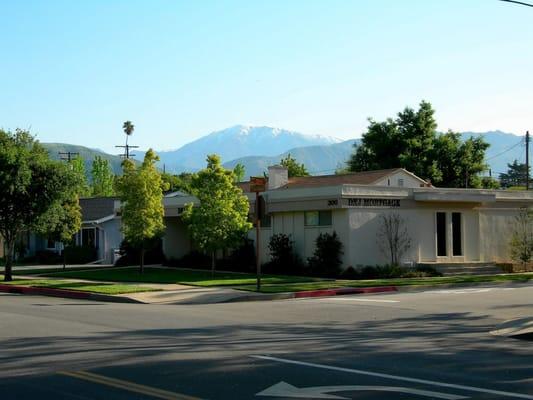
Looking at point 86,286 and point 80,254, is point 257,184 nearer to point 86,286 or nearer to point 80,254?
point 86,286

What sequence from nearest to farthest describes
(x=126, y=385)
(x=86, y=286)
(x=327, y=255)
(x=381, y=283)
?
1. (x=126, y=385)
2. (x=86, y=286)
3. (x=381, y=283)
4. (x=327, y=255)

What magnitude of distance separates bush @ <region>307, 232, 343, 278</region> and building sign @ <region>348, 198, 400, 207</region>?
1.52m

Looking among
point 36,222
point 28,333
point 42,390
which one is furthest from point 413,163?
point 42,390

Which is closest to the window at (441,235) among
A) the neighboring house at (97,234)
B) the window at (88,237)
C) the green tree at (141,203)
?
the green tree at (141,203)

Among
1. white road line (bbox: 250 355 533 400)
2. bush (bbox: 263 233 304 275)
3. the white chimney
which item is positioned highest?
the white chimney

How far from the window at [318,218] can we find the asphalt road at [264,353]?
41.4 feet

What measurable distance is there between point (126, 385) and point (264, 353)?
116 inches

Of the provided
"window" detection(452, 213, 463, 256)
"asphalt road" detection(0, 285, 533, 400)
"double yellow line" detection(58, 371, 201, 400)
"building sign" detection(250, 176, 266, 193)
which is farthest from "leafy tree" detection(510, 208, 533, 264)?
"double yellow line" detection(58, 371, 201, 400)

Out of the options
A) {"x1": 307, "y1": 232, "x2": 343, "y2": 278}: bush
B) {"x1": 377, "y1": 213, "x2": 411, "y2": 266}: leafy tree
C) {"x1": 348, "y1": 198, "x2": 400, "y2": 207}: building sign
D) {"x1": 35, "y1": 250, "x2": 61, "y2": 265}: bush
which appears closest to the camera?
{"x1": 307, "y1": 232, "x2": 343, "y2": 278}: bush

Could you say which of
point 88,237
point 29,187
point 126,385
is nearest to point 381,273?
point 29,187

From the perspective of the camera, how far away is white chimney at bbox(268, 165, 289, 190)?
40656 mm

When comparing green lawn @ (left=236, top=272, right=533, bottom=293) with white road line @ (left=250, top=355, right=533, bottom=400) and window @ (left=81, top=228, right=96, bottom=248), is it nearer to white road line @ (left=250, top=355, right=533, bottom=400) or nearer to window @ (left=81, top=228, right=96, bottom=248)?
white road line @ (left=250, top=355, right=533, bottom=400)

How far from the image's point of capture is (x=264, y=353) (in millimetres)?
11312

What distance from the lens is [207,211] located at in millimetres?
30094
